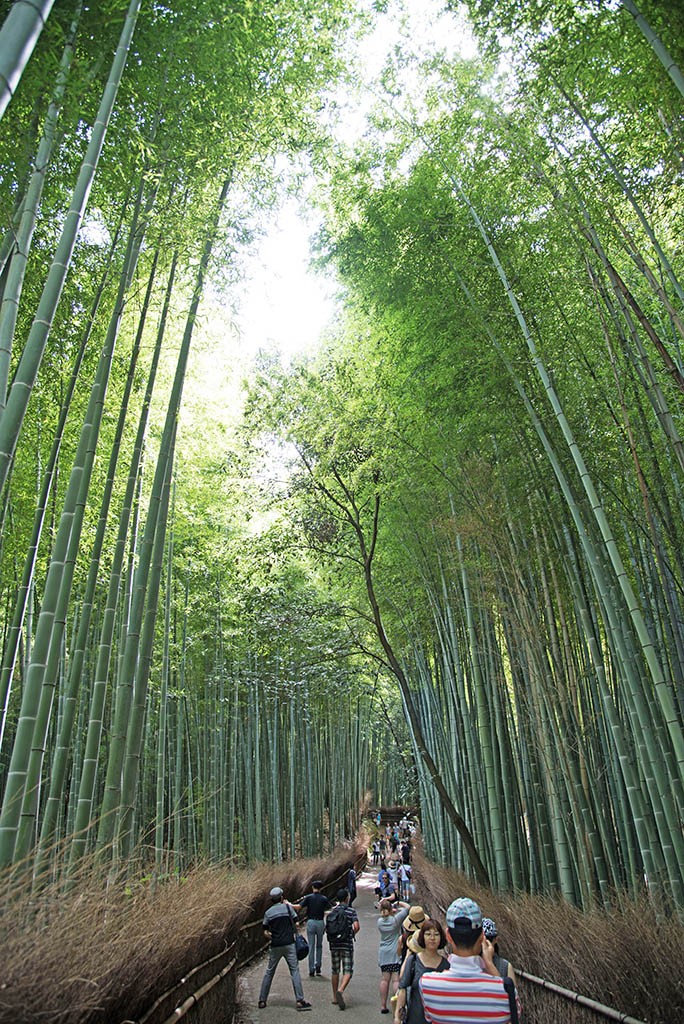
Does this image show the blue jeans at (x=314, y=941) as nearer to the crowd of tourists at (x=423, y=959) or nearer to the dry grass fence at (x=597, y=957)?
the crowd of tourists at (x=423, y=959)

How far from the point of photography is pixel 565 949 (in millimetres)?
3381

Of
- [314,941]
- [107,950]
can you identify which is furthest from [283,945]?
[107,950]

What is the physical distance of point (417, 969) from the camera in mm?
2598

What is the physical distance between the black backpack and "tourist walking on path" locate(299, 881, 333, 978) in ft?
1.83

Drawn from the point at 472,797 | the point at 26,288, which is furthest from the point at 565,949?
the point at 26,288

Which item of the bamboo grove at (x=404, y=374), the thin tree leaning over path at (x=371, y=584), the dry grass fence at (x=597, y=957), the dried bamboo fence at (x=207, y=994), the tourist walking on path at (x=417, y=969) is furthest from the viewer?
the thin tree leaning over path at (x=371, y=584)

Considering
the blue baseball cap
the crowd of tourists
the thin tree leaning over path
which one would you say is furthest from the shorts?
the blue baseball cap

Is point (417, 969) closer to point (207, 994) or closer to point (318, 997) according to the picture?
point (207, 994)

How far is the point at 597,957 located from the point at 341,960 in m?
2.74

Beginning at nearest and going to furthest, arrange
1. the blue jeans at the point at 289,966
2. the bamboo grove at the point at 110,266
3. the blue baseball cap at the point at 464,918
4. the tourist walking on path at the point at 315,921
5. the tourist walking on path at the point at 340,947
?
the blue baseball cap at the point at 464,918 < the bamboo grove at the point at 110,266 < the blue jeans at the point at 289,966 < the tourist walking on path at the point at 340,947 < the tourist walking on path at the point at 315,921

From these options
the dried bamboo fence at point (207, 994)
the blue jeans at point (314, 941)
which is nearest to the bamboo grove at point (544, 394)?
the blue jeans at point (314, 941)

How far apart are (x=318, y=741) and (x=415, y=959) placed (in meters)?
11.8

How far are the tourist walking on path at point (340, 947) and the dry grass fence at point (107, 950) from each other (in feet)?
3.50

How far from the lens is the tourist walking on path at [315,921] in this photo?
5.99 meters
